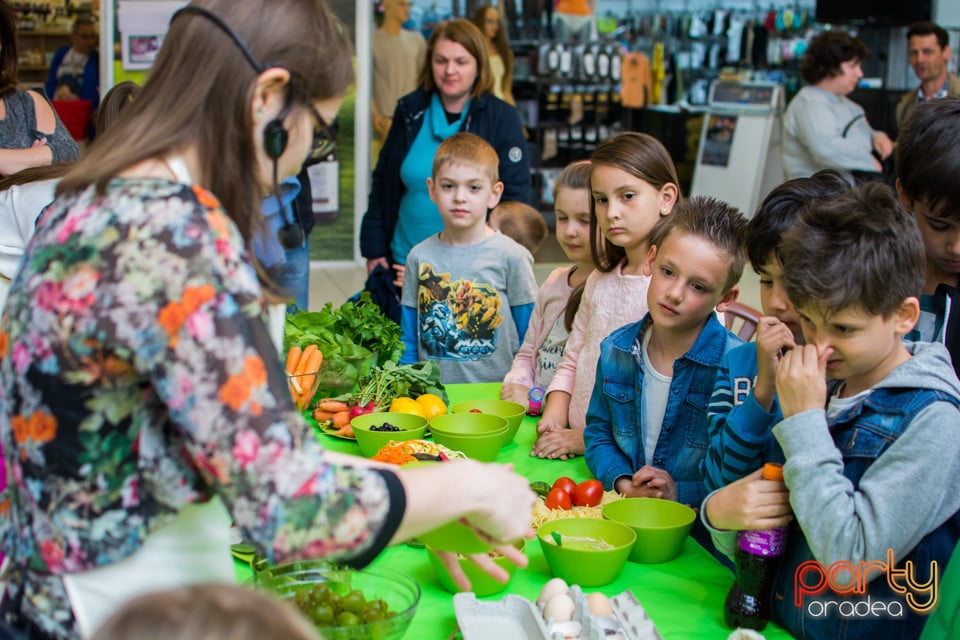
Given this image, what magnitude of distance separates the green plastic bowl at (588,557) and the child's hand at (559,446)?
616 mm

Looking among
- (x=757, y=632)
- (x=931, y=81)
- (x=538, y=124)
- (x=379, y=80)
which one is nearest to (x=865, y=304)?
(x=757, y=632)

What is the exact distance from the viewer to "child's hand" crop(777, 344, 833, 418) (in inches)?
58.1

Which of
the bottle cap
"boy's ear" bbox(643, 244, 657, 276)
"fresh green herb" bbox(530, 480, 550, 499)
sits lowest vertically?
"fresh green herb" bbox(530, 480, 550, 499)

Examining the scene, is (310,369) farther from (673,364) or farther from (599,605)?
(599,605)

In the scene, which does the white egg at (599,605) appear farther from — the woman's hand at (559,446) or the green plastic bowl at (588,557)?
the woman's hand at (559,446)

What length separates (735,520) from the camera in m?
1.54

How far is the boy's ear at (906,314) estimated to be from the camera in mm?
1523

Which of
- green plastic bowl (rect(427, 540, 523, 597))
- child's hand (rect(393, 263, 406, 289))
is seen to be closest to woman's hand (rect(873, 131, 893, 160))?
child's hand (rect(393, 263, 406, 289))

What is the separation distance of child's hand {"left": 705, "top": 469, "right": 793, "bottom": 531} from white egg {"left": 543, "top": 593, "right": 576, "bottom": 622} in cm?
28

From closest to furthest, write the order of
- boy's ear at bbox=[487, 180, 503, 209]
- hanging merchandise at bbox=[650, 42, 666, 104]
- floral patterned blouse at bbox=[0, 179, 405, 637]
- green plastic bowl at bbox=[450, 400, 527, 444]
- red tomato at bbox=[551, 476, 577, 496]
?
floral patterned blouse at bbox=[0, 179, 405, 637], red tomato at bbox=[551, 476, 577, 496], green plastic bowl at bbox=[450, 400, 527, 444], boy's ear at bbox=[487, 180, 503, 209], hanging merchandise at bbox=[650, 42, 666, 104]

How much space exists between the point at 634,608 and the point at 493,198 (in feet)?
8.17

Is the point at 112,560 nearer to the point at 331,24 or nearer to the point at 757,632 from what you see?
the point at 331,24

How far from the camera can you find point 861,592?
1.48m

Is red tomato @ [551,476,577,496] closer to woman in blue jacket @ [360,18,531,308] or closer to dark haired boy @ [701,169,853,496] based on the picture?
dark haired boy @ [701,169,853,496]
